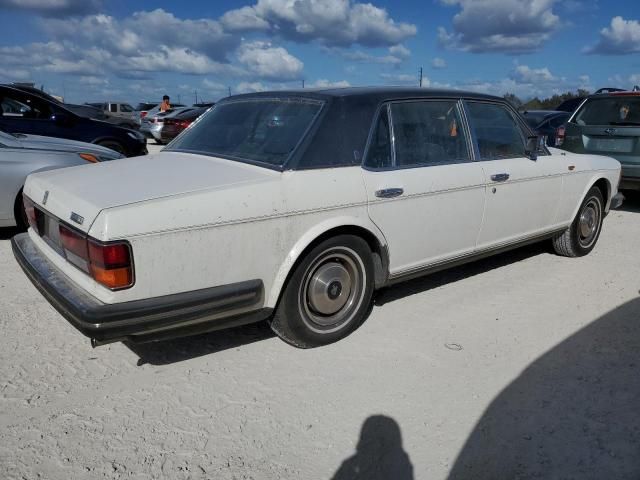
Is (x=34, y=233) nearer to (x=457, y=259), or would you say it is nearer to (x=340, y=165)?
(x=340, y=165)

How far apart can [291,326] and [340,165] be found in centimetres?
103

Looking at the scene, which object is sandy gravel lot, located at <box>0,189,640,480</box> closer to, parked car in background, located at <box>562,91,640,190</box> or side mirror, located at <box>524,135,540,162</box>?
side mirror, located at <box>524,135,540,162</box>

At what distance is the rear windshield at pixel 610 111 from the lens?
7367 millimetres

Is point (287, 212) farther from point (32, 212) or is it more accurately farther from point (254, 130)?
point (32, 212)

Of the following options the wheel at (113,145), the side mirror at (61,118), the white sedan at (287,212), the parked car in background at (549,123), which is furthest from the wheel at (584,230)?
the side mirror at (61,118)

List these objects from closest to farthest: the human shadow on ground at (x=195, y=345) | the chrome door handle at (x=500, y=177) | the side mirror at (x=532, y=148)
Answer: the human shadow on ground at (x=195, y=345) < the chrome door handle at (x=500, y=177) < the side mirror at (x=532, y=148)

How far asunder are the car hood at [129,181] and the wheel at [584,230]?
3573 mm

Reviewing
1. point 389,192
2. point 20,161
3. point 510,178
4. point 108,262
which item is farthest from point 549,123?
point 108,262

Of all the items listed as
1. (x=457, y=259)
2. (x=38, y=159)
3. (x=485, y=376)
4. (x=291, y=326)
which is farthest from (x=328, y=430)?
(x=38, y=159)

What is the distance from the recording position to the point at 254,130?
3713mm

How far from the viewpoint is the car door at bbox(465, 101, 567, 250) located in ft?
14.2

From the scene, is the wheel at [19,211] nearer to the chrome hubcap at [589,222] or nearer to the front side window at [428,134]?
the front side window at [428,134]

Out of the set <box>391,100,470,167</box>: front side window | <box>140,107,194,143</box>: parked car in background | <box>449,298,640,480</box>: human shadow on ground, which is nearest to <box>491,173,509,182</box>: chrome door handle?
<box>391,100,470,167</box>: front side window

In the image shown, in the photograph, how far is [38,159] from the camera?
5.69 meters
